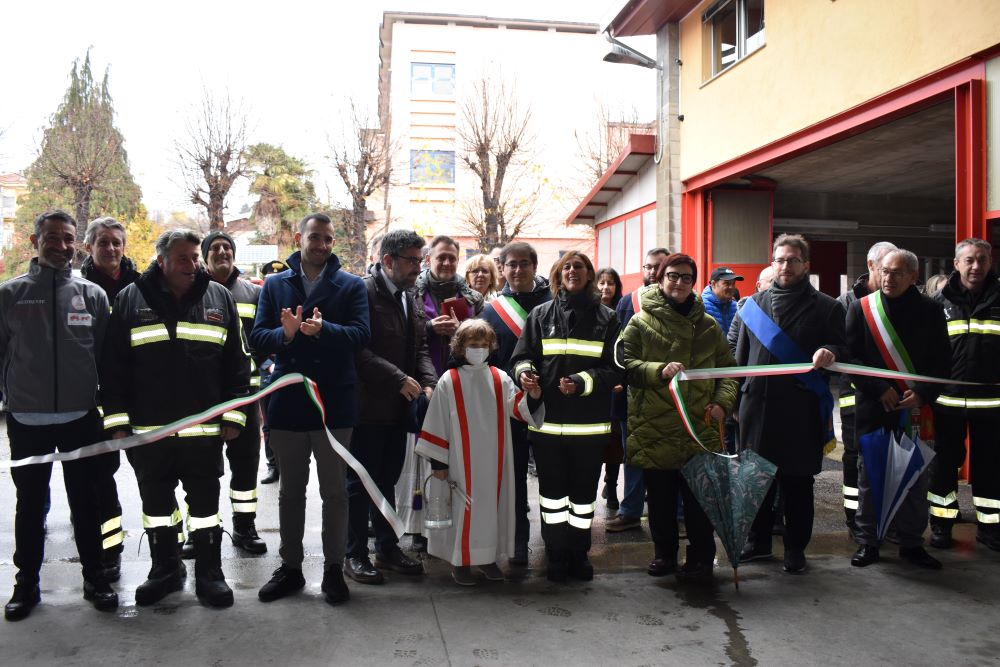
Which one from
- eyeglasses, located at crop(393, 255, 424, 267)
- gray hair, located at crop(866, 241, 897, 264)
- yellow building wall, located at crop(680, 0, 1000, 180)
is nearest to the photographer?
eyeglasses, located at crop(393, 255, 424, 267)

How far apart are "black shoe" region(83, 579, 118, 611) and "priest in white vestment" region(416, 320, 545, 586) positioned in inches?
68.9

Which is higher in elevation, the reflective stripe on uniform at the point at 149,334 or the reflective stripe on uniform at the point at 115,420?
the reflective stripe on uniform at the point at 149,334

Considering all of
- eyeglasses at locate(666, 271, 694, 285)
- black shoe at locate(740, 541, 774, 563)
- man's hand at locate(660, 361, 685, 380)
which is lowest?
black shoe at locate(740, 541, 774, 563)

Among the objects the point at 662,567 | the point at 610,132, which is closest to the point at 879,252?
the point at 662,567

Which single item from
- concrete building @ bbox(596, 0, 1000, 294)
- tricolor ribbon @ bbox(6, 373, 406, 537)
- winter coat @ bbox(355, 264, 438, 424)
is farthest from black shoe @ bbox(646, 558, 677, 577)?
concrete building @ bbox(596, 0, 1000, 294)

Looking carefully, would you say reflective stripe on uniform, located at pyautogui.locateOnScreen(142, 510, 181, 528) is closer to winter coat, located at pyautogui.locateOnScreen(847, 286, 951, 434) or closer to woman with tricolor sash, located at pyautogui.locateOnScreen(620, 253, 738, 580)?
woman with tricolor sash, located at pyautogui.locateOnScreen(620, 253, 738, 580)

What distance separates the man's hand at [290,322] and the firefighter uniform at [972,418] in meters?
4.35

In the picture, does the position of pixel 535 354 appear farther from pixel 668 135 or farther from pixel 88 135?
pixel 88 135

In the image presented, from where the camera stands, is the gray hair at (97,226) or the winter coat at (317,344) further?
the gray hair at (97,226)

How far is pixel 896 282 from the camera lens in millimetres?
5066

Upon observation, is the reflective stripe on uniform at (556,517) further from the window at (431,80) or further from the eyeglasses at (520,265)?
the window at (431,80)

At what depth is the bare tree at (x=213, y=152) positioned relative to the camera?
23.4 metres

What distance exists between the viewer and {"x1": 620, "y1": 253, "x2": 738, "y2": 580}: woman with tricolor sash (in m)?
4.67

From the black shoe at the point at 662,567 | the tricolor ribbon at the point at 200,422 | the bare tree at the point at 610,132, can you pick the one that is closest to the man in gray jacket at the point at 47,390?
the tricolor ribbon at the point at 200,422
